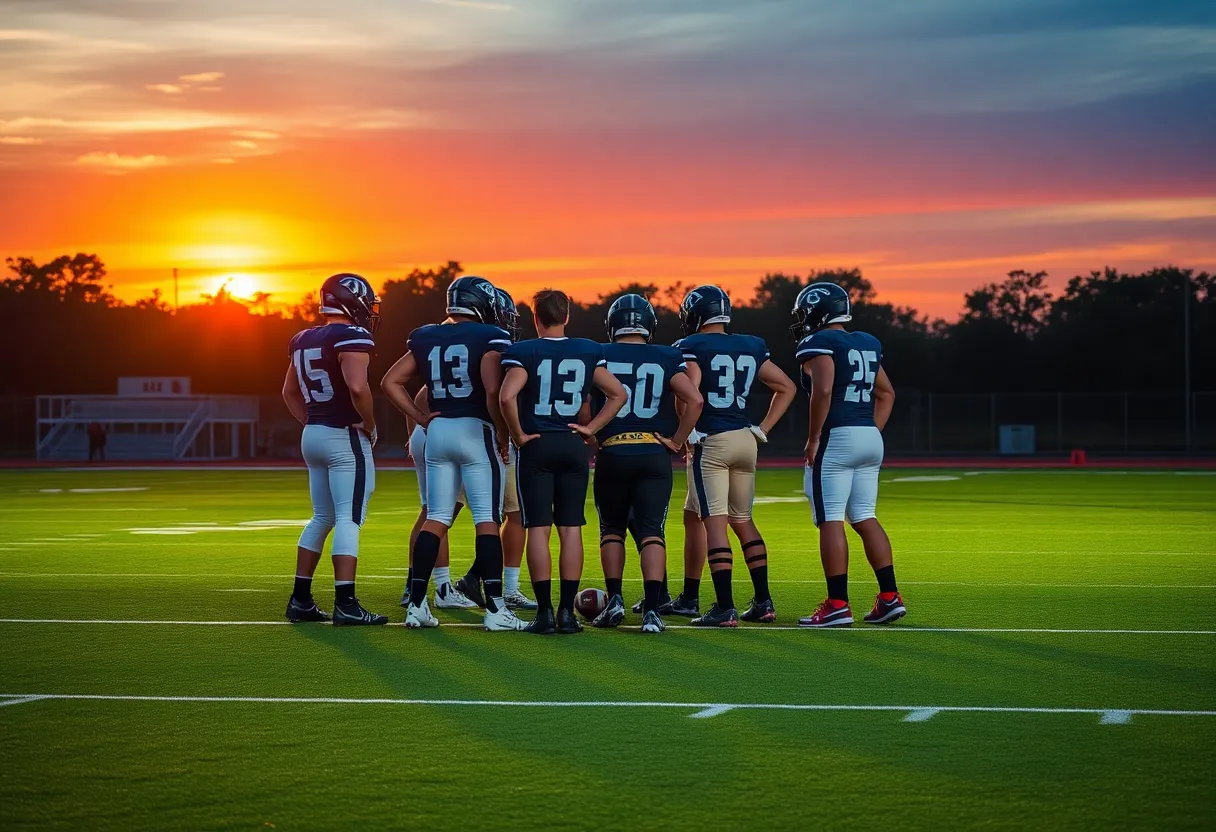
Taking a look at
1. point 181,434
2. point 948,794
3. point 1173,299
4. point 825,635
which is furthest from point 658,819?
point 1173,299

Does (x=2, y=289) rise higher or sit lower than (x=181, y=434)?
higher

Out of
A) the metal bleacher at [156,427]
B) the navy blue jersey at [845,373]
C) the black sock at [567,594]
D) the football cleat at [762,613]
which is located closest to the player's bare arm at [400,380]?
the black sock at [567,594]

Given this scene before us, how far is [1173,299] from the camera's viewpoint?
3034 inches

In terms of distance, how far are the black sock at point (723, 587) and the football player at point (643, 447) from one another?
38cm

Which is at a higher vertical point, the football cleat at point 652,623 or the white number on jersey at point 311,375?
the white number on jersey at point 311,375

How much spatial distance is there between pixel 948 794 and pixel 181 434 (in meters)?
51.9

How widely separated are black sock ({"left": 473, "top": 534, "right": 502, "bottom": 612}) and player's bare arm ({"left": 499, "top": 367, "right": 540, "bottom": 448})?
722mm

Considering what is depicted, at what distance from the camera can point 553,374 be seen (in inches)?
374

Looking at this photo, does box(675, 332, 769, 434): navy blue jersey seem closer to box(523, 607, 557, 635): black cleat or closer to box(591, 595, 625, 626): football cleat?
box(591, 595, 625, 626): football cleat

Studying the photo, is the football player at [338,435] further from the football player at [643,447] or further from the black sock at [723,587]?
the black sock at [723,587]

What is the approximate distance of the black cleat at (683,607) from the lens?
418 inches

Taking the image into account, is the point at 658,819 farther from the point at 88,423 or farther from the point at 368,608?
the point at 88,423

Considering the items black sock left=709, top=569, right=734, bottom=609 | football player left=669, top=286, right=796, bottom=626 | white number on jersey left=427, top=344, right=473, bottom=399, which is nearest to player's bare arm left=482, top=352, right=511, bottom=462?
white number on jersey left=427, top=344, right=473, bottom=399

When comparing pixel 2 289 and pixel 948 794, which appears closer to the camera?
pixel 948 794
